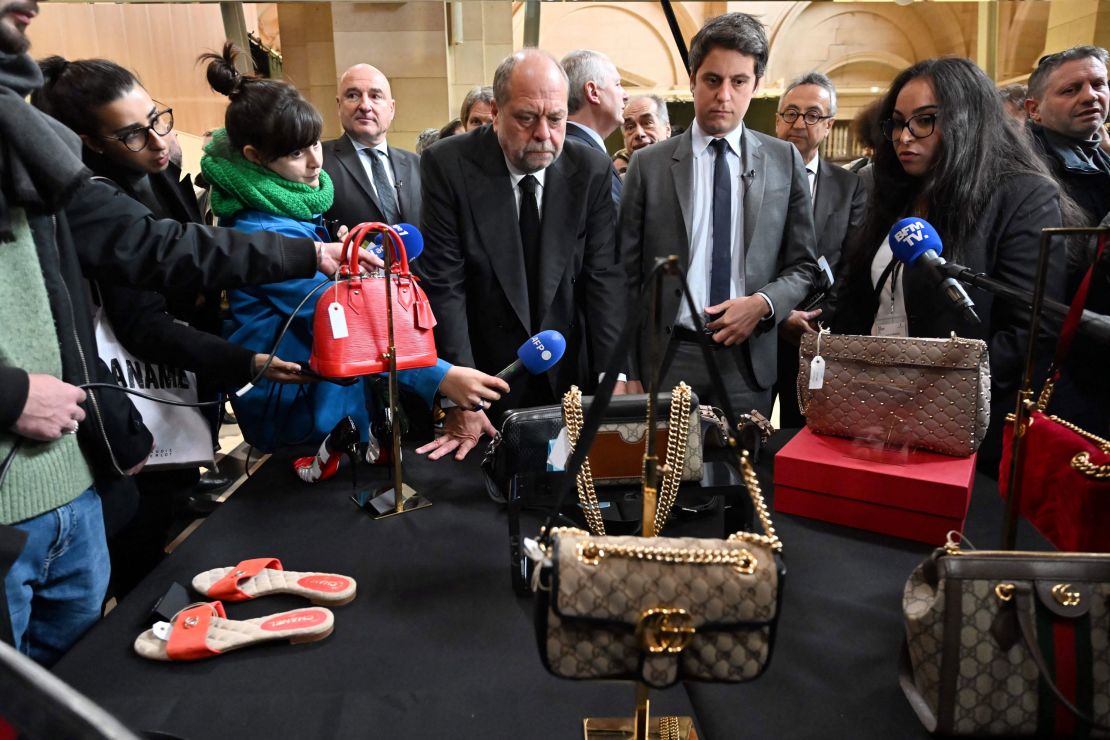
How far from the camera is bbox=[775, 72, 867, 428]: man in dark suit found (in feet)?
9.68

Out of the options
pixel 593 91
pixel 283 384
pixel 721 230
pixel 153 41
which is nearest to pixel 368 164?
pixel 593 91

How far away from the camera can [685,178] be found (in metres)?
2.38

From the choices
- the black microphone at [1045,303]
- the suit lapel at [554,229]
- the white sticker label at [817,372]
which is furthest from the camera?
the suit lapel at [554,229]

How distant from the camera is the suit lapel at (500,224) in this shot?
2186 mm

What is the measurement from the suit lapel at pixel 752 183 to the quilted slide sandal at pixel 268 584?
67.3 inches

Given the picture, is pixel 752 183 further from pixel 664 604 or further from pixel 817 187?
pixel 664 604

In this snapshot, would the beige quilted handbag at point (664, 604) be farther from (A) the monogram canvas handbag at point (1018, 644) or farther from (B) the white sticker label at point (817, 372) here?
(B) the white sticker label at point (817, 372)

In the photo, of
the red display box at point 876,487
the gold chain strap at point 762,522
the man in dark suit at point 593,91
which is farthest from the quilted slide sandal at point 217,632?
the man in dark suit at point 593,91

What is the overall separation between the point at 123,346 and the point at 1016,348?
2411 millimetres

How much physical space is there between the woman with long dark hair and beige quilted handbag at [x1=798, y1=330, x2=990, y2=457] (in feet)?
1.16

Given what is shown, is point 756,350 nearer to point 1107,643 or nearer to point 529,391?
point 529,391

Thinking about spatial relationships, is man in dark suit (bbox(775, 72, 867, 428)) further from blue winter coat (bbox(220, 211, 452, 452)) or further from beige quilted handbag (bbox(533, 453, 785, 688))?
beige quilted handbag (bbox(533, 453, 785, 688))

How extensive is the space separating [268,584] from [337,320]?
0.56 m

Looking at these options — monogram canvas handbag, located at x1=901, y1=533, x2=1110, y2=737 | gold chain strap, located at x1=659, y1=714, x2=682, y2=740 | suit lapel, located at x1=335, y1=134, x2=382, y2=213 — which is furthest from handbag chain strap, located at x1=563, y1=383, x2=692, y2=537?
suit lapel, located at x1=335, y1=134, x2=382, y2=213
